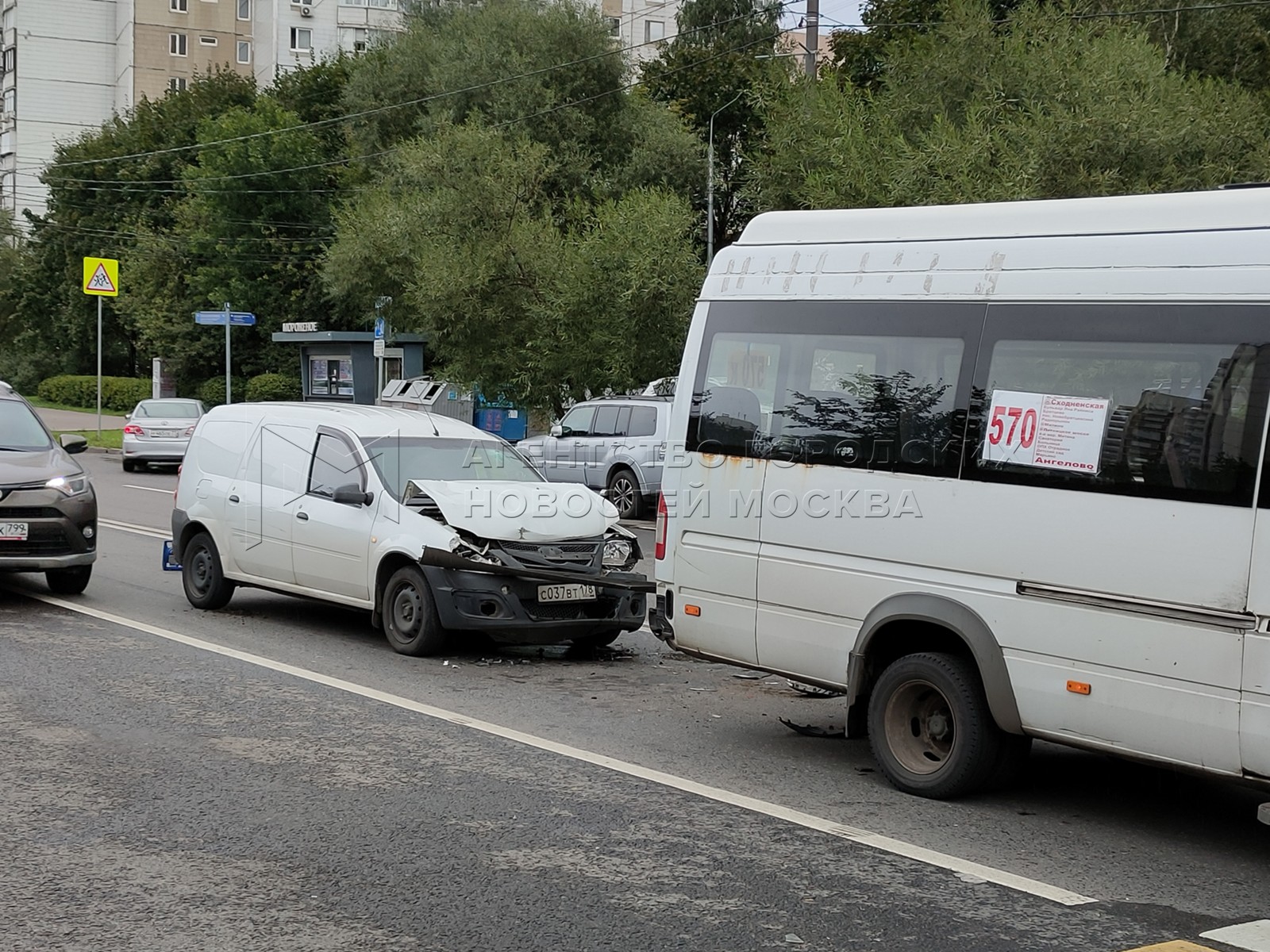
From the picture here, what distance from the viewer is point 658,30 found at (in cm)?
9325

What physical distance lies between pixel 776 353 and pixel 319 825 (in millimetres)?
3310

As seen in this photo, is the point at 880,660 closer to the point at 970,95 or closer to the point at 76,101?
the point at 970,95

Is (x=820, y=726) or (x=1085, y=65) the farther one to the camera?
(x=1085, y=65)

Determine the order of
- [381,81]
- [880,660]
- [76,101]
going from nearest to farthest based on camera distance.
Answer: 1. [880,660]
2. [381,81]
3. [76,101]

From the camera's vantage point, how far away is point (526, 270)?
28.2 metres

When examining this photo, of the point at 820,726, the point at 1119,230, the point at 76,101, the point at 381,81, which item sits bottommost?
the point at 820,726

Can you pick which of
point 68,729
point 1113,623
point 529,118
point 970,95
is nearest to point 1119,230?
point 1113,623

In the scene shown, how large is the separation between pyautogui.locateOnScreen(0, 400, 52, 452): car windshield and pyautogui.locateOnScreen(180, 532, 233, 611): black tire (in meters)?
1.88

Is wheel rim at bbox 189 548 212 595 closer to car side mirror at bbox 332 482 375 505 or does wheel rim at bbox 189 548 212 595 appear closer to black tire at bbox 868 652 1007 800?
car side mirror at bbox 332 482 375 505

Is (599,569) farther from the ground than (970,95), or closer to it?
closer to it

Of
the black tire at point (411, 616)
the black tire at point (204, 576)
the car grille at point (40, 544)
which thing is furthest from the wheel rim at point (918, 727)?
the car grille at point (40, 544)

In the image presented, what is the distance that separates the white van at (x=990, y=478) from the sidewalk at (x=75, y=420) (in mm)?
41300

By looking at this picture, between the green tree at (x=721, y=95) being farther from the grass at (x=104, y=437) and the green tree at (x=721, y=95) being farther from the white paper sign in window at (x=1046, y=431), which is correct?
the white paper sign in window at (x=1046, y=431)

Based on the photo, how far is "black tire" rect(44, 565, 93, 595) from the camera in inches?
504
